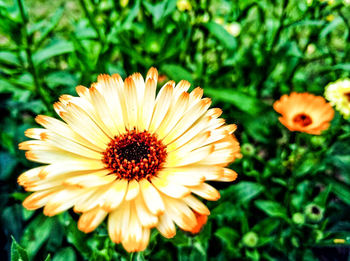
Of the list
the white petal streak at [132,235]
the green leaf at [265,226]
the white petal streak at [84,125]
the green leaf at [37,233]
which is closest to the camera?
the white petal streak at [132,235]

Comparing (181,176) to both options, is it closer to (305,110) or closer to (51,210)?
(51,210)

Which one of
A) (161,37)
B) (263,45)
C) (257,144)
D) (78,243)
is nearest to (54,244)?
(78,243)

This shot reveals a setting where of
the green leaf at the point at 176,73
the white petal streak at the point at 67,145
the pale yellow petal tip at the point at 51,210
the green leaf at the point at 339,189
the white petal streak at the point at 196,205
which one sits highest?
the green leaf at the point at 176,73

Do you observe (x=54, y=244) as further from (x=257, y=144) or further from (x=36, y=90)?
Result: (x=257, y=144)

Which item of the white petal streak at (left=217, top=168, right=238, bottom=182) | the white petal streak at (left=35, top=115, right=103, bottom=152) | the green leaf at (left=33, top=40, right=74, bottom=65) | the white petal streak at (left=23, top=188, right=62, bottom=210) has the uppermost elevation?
the green leaf at (left=33, top=40, right=74, bottom=65)

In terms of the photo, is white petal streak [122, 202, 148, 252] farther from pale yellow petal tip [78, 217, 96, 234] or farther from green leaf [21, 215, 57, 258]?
green leaf [21, 215, 57, 258]

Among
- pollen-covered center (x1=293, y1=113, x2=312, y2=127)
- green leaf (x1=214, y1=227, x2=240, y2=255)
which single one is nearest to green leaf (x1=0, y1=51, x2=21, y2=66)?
green leaf (x1=214, y1=227, x2=240, y2=255)

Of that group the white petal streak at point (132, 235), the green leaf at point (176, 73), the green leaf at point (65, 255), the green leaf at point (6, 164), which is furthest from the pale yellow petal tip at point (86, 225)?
the green leaf at point (6, 164)

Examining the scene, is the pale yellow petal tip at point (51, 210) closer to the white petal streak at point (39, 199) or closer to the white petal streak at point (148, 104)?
the white petal streak at point (39, 199)
